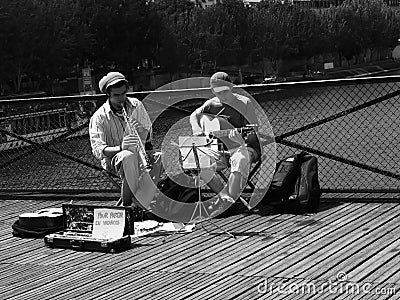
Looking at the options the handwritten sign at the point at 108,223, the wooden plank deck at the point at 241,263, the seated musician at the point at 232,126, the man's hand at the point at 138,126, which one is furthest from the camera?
the seated musician at the point at 232,126

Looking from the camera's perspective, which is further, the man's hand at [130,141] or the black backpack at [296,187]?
the black backpack at [296,187]

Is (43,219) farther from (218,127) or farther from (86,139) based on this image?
(86,139)

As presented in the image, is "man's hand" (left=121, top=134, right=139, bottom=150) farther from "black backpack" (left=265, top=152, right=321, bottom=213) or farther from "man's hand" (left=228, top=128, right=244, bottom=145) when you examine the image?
"black backpack" (left=265, top=152, right=321, bottom=213)

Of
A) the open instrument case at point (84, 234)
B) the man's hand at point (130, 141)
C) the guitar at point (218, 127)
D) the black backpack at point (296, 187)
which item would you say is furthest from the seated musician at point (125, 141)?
the black backpack at point (296, 187)

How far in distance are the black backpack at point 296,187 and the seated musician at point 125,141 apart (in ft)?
3.74

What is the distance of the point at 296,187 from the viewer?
7926 millimetres

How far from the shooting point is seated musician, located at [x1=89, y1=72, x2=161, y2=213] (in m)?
7.58

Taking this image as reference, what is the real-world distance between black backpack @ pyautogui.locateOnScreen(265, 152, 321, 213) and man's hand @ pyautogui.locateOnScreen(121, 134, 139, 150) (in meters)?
1.39

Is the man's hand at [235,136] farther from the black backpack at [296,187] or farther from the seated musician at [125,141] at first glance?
the seated musician at [125,141]

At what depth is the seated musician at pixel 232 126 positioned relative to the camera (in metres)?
7.80

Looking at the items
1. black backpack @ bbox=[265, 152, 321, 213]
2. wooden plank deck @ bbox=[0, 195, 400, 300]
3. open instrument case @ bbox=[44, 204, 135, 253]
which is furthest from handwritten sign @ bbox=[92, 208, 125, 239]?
black backpack @ bbox=[265, 152, 321, 213]

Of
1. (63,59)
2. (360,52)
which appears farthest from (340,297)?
(360,52)

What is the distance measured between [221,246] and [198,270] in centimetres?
66

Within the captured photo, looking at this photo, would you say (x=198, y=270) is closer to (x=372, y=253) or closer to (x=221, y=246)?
(x=221, y=246)
